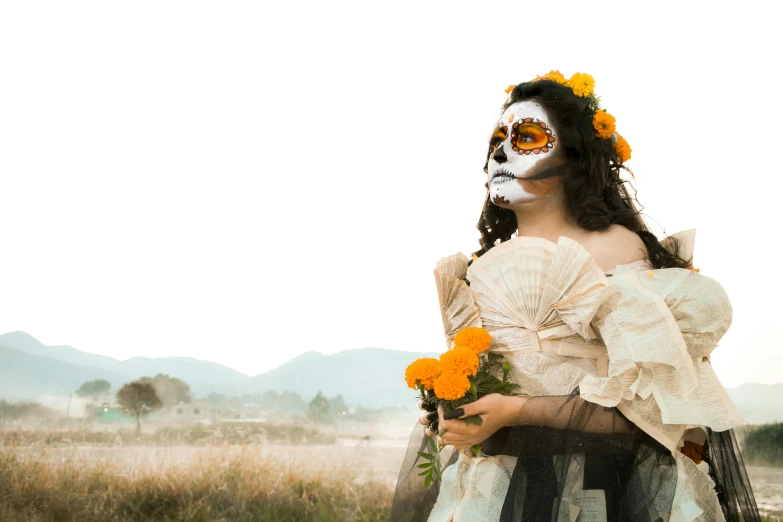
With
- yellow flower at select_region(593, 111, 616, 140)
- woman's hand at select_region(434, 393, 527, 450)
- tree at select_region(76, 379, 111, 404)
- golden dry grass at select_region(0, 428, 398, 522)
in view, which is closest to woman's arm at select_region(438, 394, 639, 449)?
woman's hand at select_region(434, 393, 527, 450)

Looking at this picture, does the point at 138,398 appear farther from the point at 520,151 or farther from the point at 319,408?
the point at 520,151

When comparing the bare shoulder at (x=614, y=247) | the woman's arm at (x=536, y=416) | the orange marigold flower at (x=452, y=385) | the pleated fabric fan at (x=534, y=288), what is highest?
the bare shoulder at (x=614, y=247)

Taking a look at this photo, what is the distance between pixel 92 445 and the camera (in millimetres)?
4914

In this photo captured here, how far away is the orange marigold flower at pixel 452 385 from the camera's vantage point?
178 cm

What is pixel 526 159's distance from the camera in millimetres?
2193

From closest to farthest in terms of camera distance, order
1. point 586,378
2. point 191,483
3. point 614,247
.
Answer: point 586,378 → point 614,247 → point 191,483

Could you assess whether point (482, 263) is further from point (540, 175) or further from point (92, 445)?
point (92, 445)

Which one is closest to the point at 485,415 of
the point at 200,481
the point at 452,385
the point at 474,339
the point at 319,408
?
the point at 452,385

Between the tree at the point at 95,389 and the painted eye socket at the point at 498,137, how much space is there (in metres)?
4.77

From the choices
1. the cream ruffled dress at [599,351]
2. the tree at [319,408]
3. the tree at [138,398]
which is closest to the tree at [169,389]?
the tree at [138,398]

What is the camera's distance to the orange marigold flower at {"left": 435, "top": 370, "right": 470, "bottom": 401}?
178 centimetres

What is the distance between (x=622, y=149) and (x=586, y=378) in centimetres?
94

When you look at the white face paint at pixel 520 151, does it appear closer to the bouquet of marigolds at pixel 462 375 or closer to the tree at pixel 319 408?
the bouquet of marigolds at pixel 462 375

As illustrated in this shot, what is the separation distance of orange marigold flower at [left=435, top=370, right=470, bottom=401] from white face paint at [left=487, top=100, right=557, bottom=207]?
2.28ft
